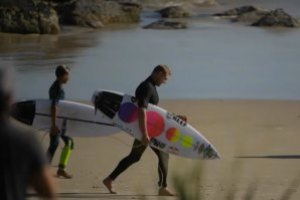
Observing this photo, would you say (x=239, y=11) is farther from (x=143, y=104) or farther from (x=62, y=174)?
(x=143, y=104)

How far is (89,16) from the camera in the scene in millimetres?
33906

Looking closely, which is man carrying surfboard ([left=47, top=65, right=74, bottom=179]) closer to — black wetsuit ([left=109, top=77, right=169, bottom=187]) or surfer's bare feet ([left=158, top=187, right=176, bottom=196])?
black wetsuit ([left=109, top=77, right=169, bottom=187])

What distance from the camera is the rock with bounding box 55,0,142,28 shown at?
33.6 meters

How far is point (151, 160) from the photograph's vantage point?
34.7ft

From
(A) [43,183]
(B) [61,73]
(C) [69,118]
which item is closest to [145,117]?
(B) [61,73]

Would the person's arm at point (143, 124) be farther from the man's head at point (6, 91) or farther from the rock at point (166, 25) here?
the rock at point (166, 25)

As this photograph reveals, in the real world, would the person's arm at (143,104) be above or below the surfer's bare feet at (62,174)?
above

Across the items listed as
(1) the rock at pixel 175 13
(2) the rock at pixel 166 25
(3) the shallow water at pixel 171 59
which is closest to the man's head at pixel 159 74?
(3) the shallow water at pixel 171 59

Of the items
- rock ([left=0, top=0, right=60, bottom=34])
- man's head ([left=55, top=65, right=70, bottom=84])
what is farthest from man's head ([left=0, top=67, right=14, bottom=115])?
rock ([left=0, top=0, right=60, bottom=34])

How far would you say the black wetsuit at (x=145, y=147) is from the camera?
28.0 ft

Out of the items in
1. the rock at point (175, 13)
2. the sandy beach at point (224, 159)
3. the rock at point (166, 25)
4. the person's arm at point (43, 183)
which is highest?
the person's arm at point (43, 183)

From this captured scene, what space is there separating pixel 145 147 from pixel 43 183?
181 inches

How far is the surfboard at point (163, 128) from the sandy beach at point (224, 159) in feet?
0.81

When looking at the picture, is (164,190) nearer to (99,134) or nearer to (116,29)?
(99,134)
